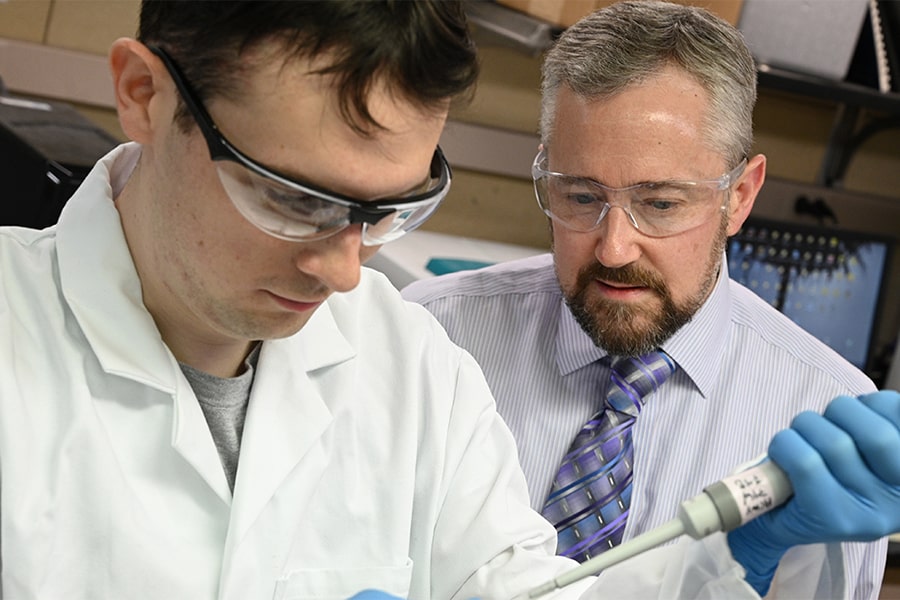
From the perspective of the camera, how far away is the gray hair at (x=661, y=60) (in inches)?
71.5

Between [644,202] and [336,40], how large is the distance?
0.80m

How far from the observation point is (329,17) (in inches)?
43.8

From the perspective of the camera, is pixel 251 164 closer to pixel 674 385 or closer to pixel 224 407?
pixel 224 407

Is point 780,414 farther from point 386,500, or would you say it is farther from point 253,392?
point 253,392

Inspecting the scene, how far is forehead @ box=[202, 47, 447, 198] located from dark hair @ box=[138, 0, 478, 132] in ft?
0.03

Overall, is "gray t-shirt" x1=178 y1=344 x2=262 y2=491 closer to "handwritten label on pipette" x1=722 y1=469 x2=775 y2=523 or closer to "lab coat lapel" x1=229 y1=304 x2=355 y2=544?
"lab coat lapel" x1=229 y1=304 x2=355 y2=544

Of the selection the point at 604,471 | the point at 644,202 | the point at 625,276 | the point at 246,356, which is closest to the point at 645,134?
the point at 644,202

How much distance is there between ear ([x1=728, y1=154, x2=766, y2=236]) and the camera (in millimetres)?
1954

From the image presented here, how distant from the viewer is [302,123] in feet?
3.68

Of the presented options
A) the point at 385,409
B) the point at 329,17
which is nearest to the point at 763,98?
the point at 385,409

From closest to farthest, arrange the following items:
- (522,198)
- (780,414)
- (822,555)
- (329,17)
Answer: (329,17) < (822,555) < (780,414) < (522,198)

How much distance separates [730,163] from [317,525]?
0.94 m

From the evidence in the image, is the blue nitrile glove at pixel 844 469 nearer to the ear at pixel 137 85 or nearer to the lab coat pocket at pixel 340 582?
→ the lab coat pocket at pixel 340 582

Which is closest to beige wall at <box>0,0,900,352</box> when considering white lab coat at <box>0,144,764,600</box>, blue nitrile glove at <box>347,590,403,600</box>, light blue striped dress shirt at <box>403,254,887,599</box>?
light blue striped dress shirt at <box>403,254,887,599</box>
